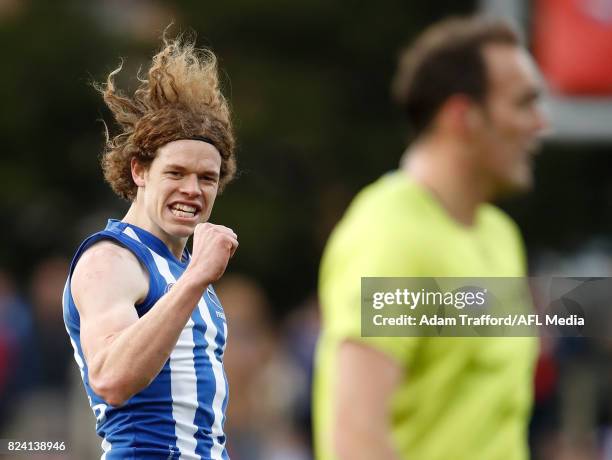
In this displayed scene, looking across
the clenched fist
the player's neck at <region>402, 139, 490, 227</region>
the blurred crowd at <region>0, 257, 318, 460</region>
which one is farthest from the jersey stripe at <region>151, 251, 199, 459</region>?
the player's neck at <region>402, 139, 490, 227</region>

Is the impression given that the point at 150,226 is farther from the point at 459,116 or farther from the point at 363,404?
the point at 459,116

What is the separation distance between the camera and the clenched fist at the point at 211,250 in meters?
2.51

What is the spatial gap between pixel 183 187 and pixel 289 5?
14932 mm

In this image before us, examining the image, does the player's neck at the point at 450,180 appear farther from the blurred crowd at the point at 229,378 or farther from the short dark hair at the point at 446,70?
the blurred crowd at the point at 229,378

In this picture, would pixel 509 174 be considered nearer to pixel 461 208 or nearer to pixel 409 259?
pixel 461 208

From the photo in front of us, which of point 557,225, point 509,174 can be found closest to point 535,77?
→ point 509,174

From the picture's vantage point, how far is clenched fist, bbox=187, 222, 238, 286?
251 cm

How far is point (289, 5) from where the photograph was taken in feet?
56.5

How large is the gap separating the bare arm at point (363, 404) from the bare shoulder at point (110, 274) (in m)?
0.97

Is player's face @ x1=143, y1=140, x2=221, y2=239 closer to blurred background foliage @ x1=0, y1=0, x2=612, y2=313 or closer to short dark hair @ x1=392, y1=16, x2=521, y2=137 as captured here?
short dark hair @ x1=392, y1=16, x2=521, y2=137

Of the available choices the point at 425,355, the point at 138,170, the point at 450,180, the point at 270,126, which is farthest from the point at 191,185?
the point at 270,126

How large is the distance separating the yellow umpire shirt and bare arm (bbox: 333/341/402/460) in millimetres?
37

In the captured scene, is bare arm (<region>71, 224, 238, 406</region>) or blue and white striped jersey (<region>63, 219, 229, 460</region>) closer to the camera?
bare arm (<region>71, 224, 238, 406</region>)

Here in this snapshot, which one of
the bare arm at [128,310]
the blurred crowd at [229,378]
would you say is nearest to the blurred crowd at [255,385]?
the blurred crowd at [229,378]
